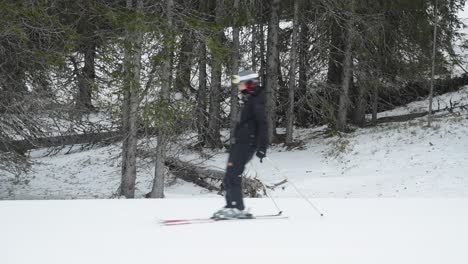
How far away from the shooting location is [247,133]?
6629mm

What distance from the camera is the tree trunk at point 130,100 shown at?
1328 centimetres

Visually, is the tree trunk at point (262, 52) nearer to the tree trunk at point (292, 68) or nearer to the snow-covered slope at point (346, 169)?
the tree trunk at point (292, 68)

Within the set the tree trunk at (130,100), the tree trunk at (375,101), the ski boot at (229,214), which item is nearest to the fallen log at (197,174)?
the tree trunk at (130,100)

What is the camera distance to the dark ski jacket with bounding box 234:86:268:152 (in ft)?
21.5

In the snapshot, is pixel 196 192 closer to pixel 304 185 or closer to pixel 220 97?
pixel 304 185

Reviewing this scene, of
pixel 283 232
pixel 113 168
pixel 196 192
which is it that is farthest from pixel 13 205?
pixel 113 168

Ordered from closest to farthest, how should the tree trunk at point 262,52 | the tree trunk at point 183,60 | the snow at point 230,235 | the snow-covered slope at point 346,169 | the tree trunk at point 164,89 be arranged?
1. the snow at point 230,235
2. the tree trunk at point 164,89
3. the tree trunk at point 183,60
4. the snow-covered slope at point 346,169
5. the tree trunk at point 262,52

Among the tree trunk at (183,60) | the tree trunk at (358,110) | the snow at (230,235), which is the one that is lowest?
the snow at (230,235)

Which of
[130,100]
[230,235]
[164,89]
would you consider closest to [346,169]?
[164,89]

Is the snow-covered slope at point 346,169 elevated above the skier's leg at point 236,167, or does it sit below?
below

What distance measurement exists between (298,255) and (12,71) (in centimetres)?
1128

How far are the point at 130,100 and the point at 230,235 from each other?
8825 millimetres

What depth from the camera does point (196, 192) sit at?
16406 mm

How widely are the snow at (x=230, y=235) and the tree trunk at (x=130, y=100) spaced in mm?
5649
